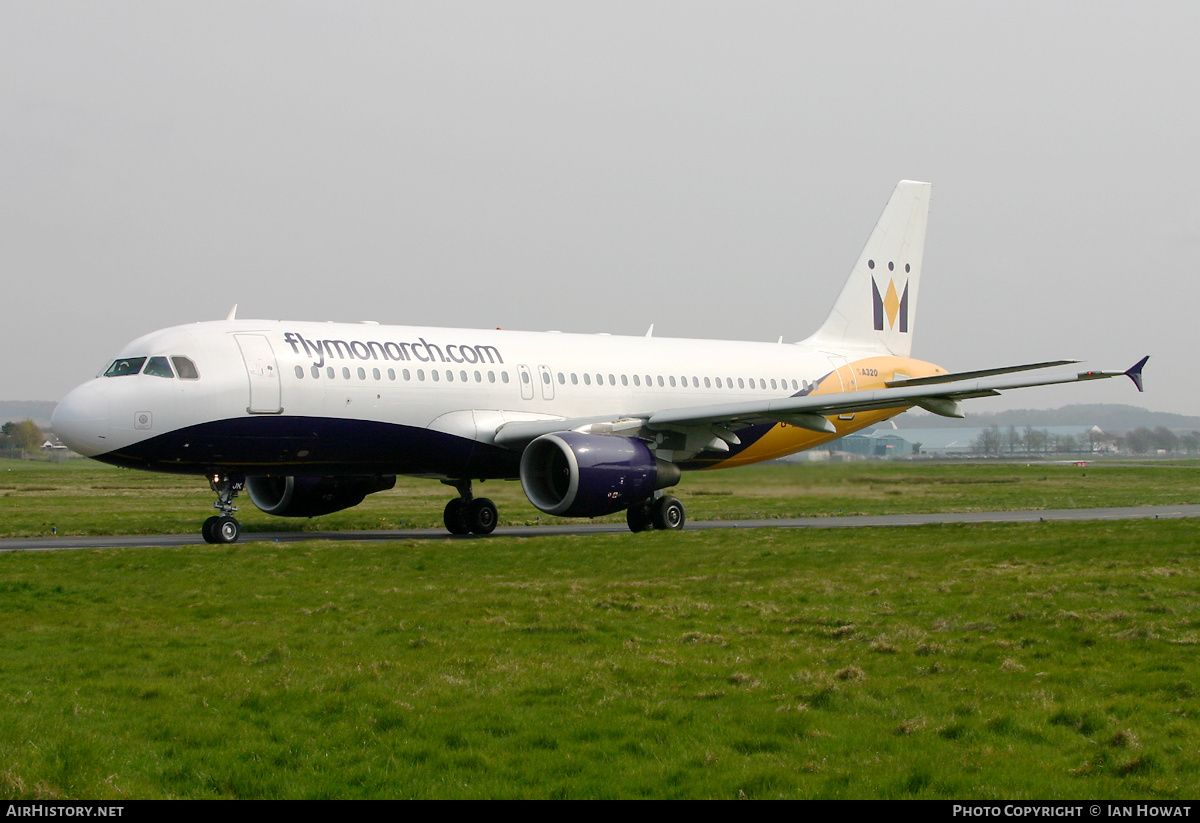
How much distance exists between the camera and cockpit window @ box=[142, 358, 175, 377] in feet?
64.4

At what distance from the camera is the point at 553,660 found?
9.47m

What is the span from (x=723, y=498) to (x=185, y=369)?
2205 cm

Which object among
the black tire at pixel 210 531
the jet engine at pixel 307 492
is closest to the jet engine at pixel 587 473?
the jet engine at pixel 307 492

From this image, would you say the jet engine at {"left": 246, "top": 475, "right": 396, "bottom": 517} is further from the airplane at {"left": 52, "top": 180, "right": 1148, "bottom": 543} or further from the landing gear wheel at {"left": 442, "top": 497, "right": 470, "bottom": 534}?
the landing gear wheel at {"left": 442, "top": 497, "right": 470, "bottom": 534}

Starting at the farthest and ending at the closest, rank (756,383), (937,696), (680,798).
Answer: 1. (756,383)
2. (937,696)
3. (680,798)

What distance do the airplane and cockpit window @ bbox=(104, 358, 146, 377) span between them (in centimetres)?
4

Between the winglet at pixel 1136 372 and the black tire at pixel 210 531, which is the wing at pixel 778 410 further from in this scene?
the black tire at pixel 210 531

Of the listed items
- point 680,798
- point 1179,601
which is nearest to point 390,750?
point 680,798

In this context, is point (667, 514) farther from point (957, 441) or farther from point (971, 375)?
point (957, 441)

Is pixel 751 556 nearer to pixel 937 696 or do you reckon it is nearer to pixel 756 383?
pixel 937 696

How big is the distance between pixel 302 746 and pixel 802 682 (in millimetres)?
3661

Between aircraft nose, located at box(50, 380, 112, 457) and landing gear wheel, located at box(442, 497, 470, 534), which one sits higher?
aircraft nose, located at box(50, 380, 112, 457)

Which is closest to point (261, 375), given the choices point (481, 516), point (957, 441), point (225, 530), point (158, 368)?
point (158, 368)

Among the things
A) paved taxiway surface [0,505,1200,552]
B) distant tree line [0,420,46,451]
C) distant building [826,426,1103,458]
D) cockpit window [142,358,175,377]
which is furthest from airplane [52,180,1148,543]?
distant tree line [0,420,46,451]
